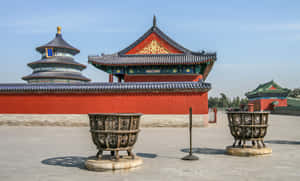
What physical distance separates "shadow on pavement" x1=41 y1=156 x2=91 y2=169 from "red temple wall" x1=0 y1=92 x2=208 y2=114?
30.5ft

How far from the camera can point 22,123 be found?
52.0 feet

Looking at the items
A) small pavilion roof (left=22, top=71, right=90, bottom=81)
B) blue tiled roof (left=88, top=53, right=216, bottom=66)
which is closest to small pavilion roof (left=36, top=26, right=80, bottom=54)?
small pavilion roof (left=22, top=71, right=90, bottom=81)

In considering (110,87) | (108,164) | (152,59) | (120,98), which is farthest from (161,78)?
(108,164)

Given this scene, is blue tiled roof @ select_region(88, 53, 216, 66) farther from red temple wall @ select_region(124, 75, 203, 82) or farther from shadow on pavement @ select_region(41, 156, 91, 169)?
shadow on pavement @ select_region(41, 156, 91, 169)

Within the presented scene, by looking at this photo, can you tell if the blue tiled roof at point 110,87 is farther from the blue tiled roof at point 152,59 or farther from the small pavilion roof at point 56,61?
the small pavilion roof at point 56,61

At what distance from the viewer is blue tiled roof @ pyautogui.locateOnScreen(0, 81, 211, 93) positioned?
14977 millimetres

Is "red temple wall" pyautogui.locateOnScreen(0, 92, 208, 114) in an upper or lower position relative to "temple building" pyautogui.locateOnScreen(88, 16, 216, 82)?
lower

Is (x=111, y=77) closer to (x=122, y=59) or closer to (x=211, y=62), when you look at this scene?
(x=122, y=59)

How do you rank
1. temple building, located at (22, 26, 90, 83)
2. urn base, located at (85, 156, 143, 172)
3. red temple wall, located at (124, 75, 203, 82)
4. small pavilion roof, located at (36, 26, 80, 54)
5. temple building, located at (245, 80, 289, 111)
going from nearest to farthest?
urn base, located at (85, 156, 143, 172) → red temple wall, located at (124, 75, 203, 82) → temple building, located at (22, 26, 90, 83) → small pavilion roof, located at (36, 26, 80, 54) → temple building, located at (245, 80, 289, 111)

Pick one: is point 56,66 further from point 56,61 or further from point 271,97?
point 271,97

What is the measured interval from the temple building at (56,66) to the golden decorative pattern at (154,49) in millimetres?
15245

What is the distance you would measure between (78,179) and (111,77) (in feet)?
55.2

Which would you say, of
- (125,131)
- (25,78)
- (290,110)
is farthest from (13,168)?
(290,110)

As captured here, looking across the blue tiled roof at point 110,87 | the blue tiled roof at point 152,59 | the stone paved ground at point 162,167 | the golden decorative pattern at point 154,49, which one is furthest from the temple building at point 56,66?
the stone paved ground at point 162,167
